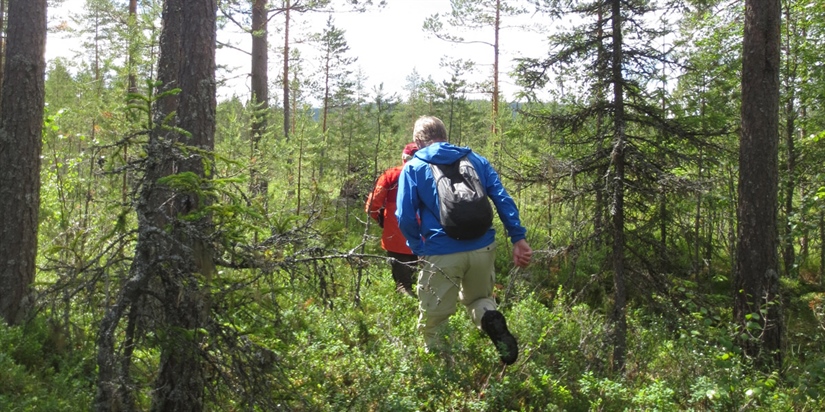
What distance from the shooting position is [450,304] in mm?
4352

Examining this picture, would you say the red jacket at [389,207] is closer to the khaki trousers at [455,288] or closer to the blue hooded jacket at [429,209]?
the blue hooded jacket at [429,209]

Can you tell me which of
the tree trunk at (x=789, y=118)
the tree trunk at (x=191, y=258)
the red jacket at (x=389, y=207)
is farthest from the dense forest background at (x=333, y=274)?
the tree trunk at (x=789, y=118)

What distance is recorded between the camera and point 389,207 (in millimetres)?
6445

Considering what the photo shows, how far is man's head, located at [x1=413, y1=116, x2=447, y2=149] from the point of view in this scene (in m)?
4.62

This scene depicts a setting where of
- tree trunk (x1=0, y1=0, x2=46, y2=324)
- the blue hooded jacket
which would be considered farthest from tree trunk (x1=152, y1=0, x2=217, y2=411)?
tree trunk (x1=0, y1=0, x2=46, y2=324)

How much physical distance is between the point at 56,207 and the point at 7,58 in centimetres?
454

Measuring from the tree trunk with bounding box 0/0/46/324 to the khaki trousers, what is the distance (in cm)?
381

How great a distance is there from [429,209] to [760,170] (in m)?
4.42

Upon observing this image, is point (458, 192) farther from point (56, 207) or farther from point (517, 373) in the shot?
point (56, 207)

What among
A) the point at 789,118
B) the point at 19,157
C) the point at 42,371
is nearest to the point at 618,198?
the point at 42,371

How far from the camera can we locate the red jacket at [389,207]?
6332 mm

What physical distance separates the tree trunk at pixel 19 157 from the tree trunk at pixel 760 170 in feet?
25.3

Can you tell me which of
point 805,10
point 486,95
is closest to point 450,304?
point 805,10

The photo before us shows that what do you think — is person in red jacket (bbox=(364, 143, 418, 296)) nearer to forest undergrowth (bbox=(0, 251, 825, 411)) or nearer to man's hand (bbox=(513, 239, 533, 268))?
forest undergrowth (bbox=(0, 251, 825, 411))
